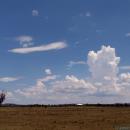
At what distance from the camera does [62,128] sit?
47.3 metres

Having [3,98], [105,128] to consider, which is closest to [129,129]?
[105,128]

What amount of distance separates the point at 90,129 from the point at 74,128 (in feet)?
7.95

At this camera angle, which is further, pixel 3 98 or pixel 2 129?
pixel 3 98

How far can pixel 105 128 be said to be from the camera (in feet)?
148

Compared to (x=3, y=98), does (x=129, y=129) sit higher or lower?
lower

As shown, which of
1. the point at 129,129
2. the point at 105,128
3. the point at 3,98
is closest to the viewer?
the point at 129,129

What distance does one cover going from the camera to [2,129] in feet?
153

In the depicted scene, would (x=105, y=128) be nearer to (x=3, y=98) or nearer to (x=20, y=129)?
(x=20, y=129)

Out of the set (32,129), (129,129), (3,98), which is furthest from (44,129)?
(3,98)

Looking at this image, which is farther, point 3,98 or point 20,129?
point 3,98

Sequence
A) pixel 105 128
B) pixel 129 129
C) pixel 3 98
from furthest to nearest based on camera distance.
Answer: pixel 3 98 → pixel 105 128 → pixel 129 129

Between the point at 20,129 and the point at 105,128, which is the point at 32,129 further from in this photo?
the point at 105,128

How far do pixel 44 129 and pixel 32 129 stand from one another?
4.47ft

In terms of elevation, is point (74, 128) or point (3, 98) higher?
point (3, 98)
